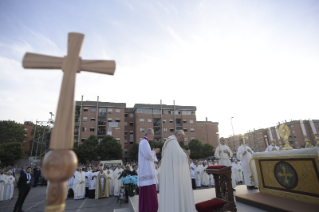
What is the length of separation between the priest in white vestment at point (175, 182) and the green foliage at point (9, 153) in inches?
1709

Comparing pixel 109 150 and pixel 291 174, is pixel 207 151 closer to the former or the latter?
pixel 109 150

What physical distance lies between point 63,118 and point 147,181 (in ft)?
12.4

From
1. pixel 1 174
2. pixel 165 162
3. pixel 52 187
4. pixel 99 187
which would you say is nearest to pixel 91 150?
pixel 1 174

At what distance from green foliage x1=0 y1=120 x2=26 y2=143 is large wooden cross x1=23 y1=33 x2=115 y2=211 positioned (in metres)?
58.2

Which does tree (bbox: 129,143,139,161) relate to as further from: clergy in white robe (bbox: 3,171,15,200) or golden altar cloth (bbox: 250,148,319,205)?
golden altar cloth (bbox: 250,148,319,205)

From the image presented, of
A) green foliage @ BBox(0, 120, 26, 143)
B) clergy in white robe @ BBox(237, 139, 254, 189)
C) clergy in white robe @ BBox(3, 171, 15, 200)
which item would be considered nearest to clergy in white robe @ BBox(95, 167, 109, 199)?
clergy in white robe @ BBox(3, 171, 15, 200)

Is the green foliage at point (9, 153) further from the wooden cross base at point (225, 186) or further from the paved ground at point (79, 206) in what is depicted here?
the wooden cross base at point (225, 186)

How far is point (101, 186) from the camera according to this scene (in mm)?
10773

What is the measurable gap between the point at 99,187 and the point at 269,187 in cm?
941

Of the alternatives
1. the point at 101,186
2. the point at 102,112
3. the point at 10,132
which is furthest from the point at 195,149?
the point at 10,132

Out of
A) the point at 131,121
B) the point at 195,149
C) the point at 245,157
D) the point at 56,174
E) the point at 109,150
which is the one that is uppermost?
the point at 131,121

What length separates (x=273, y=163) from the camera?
16.5 feet

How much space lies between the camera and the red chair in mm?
3650

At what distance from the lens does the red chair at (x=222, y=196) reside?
144 inches
